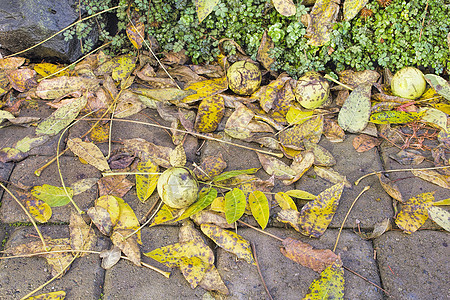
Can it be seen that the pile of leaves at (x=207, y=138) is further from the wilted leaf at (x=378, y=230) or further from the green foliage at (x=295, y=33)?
→ the green foliage at (x=295, y=33)

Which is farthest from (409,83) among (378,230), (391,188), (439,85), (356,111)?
(378,230)

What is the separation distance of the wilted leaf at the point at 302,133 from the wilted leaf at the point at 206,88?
63 centimetres

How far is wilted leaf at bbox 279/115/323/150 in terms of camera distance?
259cm

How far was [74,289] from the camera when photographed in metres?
1.88

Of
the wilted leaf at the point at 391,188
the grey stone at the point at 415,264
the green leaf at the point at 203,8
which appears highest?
the green leaf at the point at 203,8

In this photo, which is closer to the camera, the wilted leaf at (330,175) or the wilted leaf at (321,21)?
the wilted leaf at (330,175)

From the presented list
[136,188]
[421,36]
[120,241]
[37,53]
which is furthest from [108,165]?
[421,36]

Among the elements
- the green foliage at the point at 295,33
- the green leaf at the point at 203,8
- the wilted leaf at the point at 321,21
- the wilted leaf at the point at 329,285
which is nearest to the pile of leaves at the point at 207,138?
the wilted leaf at the point at 329,285

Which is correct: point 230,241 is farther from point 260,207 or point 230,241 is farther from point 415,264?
point 415,264

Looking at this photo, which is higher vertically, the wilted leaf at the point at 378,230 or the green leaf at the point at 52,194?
the green leaf at the point at 52,194

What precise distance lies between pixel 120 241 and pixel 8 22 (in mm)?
2145

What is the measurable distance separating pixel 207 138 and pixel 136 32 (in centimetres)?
120

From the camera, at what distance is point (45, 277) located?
1.92 m

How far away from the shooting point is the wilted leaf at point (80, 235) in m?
2.04
